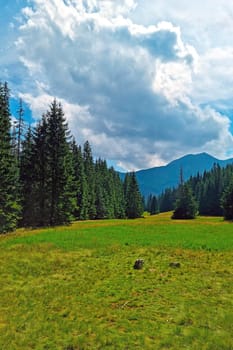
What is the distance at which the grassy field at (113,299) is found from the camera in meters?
8.73

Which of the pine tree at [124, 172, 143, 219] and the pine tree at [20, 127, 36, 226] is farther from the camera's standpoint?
the pine tree at [124, 172, 143, 219]

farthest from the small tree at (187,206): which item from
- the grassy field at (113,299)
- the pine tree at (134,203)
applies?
the grassy field at (113,299)

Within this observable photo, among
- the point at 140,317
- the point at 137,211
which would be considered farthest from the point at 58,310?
the point at 137,211

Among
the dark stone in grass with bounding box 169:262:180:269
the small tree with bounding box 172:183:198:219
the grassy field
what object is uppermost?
the small tree with bounding box 172:183:198:219

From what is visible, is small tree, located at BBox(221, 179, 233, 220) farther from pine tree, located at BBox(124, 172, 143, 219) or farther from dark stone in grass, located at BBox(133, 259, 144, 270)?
dark stone in grass, located at BBox(133, 259, 144, 270)

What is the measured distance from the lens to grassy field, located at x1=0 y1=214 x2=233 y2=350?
8.73m

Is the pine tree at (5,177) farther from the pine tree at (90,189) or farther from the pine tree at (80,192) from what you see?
the pine tree at (90,189)

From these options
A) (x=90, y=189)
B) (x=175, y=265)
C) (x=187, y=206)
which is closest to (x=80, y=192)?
(x=90, y=189)

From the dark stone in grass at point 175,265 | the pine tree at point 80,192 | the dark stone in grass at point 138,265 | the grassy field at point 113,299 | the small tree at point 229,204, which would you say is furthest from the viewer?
the small tree at point 229,204

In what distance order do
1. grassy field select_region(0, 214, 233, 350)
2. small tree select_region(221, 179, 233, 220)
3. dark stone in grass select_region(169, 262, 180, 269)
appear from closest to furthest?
grassy field select_region(0, 214, 233, 350), dark stone in grass select_region(169, 262, 180, 269), small tree select_region(221, 179, 233, 220)

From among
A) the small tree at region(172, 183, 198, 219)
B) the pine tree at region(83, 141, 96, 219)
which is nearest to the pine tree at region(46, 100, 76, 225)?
the pine tree at region(83, 141, 96, 219)

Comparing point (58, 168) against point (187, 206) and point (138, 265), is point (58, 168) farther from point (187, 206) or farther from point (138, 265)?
point (187, 206)

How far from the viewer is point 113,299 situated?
11953mm

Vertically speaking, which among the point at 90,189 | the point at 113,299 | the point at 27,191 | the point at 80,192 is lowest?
the point at 113,299
